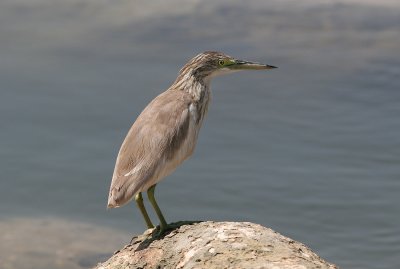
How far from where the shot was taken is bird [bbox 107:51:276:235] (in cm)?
775

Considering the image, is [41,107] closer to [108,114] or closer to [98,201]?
[108,114]

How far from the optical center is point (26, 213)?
40.5 ft

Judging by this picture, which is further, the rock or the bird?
the bird

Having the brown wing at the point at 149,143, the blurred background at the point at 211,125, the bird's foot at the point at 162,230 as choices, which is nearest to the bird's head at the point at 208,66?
the brown wing at the point at 149,143

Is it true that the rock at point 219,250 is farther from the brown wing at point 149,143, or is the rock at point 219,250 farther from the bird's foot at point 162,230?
the brown wing at point 149,143

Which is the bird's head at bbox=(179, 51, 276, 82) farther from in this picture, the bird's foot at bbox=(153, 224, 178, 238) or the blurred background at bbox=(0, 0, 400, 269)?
the blurred background at bbox=(0, 0, 400, 269)

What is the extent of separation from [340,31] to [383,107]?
2.53 meters

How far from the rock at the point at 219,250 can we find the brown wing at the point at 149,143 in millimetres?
391

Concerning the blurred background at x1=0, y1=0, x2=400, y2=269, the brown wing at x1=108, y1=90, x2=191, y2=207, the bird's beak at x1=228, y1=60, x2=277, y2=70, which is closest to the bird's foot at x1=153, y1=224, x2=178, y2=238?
the brown wing at x1=108, y1=90, x2=191, y2=207

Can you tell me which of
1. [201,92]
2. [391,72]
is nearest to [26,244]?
[201,92]

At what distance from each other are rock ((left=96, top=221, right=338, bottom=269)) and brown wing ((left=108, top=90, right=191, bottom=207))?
0.39m

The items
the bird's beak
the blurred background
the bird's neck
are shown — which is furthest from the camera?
the blurred background

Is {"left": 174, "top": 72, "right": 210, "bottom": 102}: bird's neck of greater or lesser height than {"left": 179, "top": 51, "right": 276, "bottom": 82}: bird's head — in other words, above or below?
below

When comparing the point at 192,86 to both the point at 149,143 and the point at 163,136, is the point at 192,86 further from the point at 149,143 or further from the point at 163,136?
the point at 149,143
